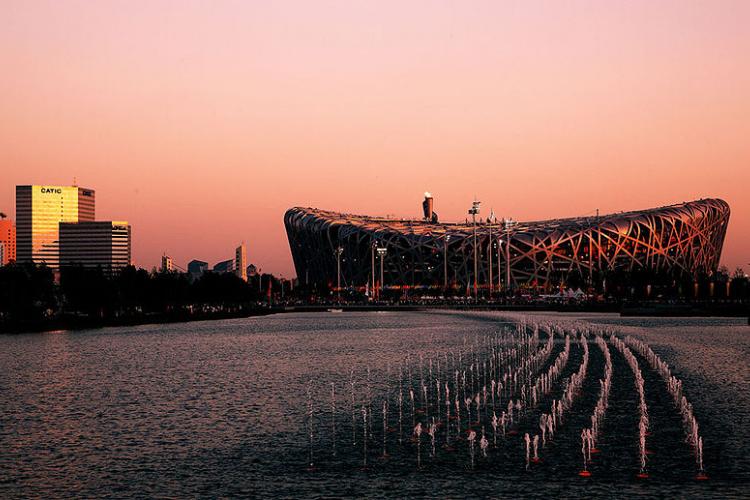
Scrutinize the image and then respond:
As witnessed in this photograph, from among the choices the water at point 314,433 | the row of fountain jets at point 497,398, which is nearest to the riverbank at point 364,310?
the water at point 314,433

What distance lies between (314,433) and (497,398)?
1086cm

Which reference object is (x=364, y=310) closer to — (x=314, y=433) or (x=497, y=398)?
(x=497, y=398)

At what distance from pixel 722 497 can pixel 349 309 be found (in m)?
167

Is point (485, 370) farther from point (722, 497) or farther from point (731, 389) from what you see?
point (722, 497)

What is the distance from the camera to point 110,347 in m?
71.6

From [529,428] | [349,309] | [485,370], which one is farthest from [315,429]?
[349,309]

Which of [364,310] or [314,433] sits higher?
[364,310]

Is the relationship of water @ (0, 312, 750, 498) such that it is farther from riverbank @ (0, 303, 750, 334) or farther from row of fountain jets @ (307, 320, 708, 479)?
riverbank @ (0, 303, 750, 334)

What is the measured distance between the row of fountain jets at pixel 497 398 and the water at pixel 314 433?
236 millimetres

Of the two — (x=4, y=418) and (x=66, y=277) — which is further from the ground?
(x=66, y=277)

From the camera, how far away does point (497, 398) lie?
38531mm

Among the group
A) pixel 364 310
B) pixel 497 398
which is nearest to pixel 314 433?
pixel 497 398

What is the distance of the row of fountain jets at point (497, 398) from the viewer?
2750cm

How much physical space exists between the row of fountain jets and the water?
24 centimetres
